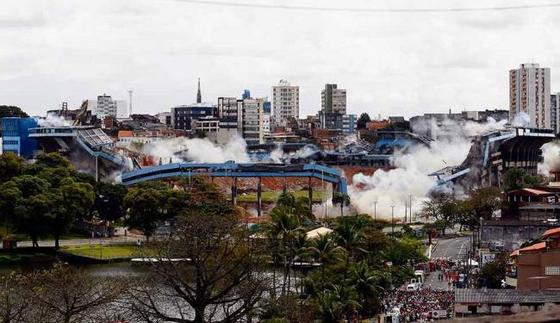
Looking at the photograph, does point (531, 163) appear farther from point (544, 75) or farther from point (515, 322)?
point (515, 322)

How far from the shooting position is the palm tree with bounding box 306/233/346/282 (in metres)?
23.6

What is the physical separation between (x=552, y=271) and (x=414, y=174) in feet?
112

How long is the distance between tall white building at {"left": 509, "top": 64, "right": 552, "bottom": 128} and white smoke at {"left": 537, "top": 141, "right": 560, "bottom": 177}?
7.02 m

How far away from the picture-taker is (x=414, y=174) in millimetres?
54781

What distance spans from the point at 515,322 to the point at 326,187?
50877 mm

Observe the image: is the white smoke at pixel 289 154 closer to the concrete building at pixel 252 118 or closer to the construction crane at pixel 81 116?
the concrete building at pixel 252 118

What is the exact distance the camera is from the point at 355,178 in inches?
2202

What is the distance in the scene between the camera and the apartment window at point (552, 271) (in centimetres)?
2070

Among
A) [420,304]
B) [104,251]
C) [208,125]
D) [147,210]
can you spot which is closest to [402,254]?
[420,304]

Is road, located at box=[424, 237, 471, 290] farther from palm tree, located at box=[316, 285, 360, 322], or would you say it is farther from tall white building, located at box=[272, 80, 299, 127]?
tall white building, located at box=[272, 80, 299, 127]

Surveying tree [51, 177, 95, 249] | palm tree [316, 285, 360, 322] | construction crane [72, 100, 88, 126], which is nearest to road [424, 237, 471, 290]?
palm tree [316, 285, 360, 322]

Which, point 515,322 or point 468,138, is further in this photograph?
point 468,138

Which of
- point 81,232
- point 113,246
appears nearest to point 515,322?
point 113,246

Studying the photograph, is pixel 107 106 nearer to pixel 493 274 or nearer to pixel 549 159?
pixel 549 159
